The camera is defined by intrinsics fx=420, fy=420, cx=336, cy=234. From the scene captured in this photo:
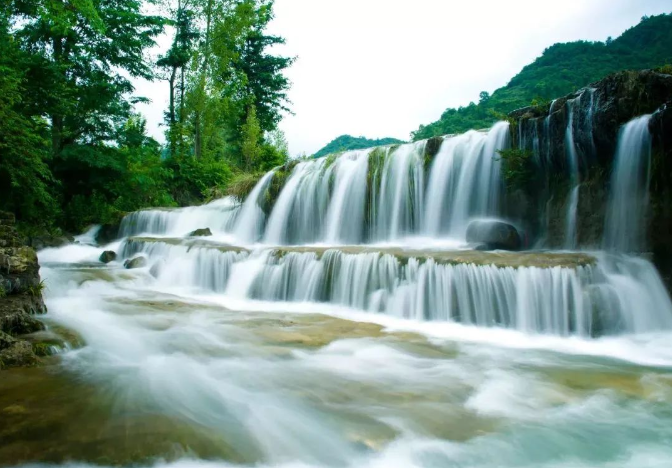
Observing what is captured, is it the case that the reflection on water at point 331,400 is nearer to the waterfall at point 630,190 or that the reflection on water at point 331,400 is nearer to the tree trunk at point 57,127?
the waterfall at point 630,190

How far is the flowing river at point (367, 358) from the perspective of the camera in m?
2.75

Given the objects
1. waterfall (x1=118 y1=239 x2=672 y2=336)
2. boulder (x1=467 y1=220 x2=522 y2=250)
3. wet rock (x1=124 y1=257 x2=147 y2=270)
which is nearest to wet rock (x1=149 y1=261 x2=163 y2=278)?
wet rock (x1=124 y1=257 x2=147 y2=270)

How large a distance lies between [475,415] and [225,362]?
255 centimetres

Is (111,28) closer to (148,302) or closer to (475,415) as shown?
(148,302)

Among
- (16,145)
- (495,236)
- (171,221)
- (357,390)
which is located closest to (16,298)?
(357,390)

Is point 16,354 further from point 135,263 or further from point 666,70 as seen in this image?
point 666,70

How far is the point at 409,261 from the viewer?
6836mm

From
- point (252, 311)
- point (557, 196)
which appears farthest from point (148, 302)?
point (557, 196)

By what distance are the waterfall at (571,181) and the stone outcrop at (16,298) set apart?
8189 millimetres

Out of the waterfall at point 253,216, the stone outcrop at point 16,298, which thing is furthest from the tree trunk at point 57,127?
the stone outcrop at point 16,298

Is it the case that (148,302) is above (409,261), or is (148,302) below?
below

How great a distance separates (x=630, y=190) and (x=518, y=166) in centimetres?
231

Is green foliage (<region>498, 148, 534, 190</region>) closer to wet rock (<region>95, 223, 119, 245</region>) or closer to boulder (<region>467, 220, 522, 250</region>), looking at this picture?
boulder (<region>467, 220, 522, 250</region>)

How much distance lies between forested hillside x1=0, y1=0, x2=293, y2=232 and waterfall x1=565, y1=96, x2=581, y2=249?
8.50m
